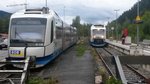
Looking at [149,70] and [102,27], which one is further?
[102,27]

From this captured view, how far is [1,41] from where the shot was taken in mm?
56438

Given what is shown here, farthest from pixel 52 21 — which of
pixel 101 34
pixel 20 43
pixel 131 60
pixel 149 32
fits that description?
pixel 149 32

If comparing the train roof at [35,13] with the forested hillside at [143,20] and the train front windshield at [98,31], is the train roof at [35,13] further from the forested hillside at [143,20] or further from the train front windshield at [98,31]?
the forested hillside at [143,20]

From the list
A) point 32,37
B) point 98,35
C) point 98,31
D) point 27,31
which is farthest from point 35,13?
point 98,31

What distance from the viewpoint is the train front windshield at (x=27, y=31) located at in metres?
21.4

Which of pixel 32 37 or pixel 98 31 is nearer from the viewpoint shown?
pixel 32 37

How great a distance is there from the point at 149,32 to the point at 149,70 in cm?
9508

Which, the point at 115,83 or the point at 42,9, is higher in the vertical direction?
the point at 42,9

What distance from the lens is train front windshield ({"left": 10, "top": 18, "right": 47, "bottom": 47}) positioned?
70.1ft

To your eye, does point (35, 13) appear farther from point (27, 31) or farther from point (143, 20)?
point (143, 20)

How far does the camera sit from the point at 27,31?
21766mm

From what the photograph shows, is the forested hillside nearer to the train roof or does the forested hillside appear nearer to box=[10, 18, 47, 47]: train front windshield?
the train roof

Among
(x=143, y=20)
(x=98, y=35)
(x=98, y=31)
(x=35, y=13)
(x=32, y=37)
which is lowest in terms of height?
(x=98, y=35)

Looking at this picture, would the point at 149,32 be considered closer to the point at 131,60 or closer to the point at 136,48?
the point at 136,48
